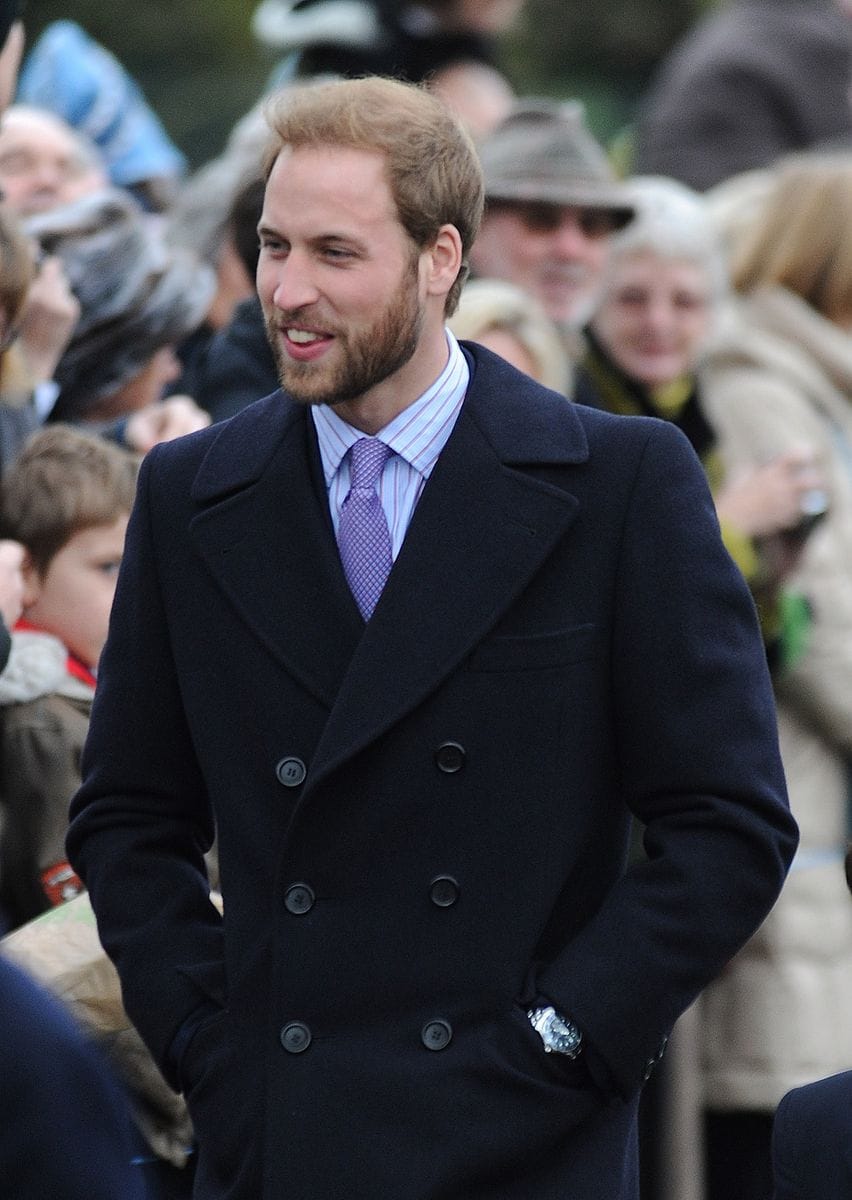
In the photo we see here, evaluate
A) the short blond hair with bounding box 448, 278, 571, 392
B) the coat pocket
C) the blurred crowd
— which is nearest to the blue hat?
the blurred crowd

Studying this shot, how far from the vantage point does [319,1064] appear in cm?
342

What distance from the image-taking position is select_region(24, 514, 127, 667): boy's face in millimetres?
4824

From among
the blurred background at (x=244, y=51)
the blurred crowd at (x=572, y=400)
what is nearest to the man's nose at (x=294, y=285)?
the blurred crowd at (x=572, y=400)

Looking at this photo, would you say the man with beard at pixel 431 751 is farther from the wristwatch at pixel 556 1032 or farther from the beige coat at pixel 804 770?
the beige coat at pixel 804 770

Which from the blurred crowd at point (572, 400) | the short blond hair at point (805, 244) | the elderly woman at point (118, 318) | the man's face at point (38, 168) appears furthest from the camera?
the man's face at point (38, 168)

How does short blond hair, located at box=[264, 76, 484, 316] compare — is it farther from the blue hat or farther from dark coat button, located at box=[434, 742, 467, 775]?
the blue hat

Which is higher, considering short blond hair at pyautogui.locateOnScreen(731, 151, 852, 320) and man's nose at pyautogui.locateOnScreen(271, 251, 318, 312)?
man's nose at pyautogui.locateOnScreen(271, 251, 318, 312)

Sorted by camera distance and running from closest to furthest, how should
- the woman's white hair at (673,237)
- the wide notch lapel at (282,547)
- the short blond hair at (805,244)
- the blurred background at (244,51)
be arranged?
the wide notch lapel at (282,547), the short blond hair at (805,244), the woman's white hair at (673,237), the blurred background at (244,51)

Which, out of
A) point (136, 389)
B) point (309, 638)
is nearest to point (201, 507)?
point (309, 638)

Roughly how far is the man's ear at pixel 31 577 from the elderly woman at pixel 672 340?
5.15 ft

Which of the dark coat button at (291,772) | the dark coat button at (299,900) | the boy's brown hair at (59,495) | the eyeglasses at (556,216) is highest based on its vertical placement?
the dark coat button at (291,772)

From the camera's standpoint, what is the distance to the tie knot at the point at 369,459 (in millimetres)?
3582

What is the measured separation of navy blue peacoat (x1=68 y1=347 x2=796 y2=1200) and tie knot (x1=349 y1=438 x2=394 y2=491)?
0.29 feet

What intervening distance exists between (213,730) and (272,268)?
2.13 ft
